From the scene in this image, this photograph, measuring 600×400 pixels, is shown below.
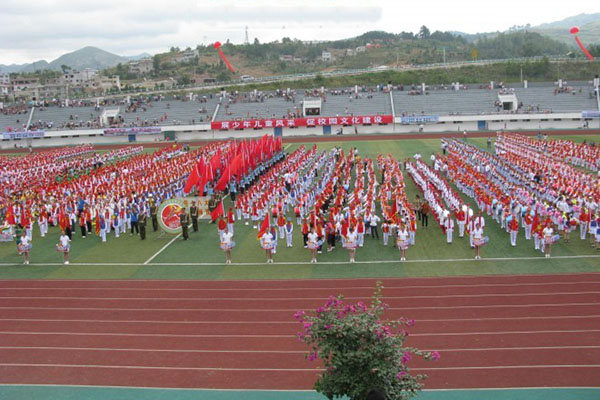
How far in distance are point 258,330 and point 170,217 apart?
8.98 metres

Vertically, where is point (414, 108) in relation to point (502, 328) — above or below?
above

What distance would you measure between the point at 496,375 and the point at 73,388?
23.0 ft

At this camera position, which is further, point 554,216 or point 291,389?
point 554,216

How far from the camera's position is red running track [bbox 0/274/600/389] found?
9766mm

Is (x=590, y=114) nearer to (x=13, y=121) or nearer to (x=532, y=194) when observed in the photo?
(x=532, y=194)

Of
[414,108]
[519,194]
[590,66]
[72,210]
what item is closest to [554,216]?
[519,194]

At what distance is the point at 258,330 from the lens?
11.6 m

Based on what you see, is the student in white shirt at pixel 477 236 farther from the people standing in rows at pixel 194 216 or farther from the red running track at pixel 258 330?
the people standing in rows at pixel 194 216

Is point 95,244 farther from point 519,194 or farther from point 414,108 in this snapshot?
point 414,108

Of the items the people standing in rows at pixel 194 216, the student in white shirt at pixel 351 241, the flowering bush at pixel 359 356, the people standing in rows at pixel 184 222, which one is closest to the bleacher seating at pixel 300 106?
the people standing in rows at pixel 194 216

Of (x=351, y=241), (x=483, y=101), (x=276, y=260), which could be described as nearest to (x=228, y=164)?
(x=276, y=260)

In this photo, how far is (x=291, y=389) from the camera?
30.5 ft

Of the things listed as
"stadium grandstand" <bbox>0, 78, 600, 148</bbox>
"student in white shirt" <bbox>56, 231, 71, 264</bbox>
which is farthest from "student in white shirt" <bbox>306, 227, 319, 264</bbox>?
"stadium grandstand" <bbox>0, 78, 600, 148</bbox>

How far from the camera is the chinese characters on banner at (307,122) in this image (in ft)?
184
